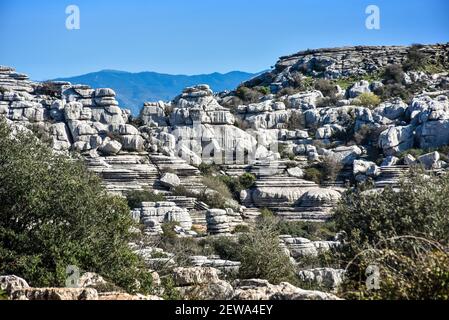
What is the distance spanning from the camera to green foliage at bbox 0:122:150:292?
13.0 meters

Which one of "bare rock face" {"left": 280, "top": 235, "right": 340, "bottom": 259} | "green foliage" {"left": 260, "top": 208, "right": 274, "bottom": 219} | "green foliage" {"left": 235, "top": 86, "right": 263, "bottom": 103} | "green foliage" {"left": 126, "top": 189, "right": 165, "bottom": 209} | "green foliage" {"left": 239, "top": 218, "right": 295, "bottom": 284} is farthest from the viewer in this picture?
"green foliage" {"left": 235, "top": 86, "right": 263, "bottom": 103}

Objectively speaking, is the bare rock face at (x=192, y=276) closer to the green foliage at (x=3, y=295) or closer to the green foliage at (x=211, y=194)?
the green foliage at (x=3, y=295)

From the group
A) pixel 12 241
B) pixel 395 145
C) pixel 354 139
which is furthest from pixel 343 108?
pixel 12 241

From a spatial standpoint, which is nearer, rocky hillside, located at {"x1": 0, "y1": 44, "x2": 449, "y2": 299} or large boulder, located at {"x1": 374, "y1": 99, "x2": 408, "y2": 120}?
rocky hillside, located at {"x1": 0, "y1": 44, "x2": 449, "y2": 299}

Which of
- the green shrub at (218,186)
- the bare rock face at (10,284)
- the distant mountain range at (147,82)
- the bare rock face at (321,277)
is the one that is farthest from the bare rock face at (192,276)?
the distant mountain range at (147,82)

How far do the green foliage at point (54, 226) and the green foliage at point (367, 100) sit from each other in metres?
36.9

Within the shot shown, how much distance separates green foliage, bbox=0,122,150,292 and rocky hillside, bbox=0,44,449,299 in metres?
16.4

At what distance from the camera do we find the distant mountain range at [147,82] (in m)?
99.2

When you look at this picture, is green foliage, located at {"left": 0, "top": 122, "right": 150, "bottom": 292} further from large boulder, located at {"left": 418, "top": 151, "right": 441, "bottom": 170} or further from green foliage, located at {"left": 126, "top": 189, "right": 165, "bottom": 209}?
large boulder, located at {"left": 418, "top": 151, "right": 441, "bottom": 170}

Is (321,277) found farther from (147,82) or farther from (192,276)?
(147,82)

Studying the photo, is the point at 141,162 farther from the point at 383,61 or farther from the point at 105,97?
the point at 383,61

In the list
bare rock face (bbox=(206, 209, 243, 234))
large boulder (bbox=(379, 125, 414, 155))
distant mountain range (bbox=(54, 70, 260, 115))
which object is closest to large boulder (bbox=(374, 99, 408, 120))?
large boulder (bbox=(379, 125, 414, 155))

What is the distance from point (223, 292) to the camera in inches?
363

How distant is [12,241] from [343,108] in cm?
3783
